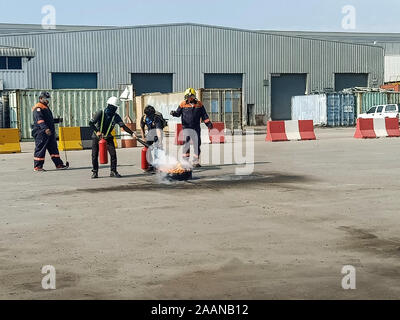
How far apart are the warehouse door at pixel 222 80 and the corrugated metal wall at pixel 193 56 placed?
1.95ft

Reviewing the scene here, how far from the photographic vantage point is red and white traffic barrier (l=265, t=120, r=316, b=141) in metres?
27.6

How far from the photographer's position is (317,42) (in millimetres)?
57094

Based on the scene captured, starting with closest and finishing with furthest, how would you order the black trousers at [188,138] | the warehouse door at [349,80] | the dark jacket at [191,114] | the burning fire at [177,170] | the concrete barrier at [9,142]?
the burning fire at [177,170]
the black trousers at [188,138]
the dark jacket at [191,114]
the concrete barrier at [9,142]
the warehouse door at [349,80]

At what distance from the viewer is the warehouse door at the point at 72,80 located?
168ft

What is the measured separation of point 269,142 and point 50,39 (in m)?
29.1

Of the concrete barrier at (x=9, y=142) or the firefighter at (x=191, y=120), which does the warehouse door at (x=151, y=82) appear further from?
the firefighter at (x=191, y=120)

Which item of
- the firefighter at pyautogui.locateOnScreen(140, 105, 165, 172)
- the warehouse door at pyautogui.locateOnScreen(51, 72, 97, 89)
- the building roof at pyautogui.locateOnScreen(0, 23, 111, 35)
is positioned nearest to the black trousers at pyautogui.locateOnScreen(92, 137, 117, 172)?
the firefighter at pyautogui.locateOnScreen(140, 105, 165, 172)

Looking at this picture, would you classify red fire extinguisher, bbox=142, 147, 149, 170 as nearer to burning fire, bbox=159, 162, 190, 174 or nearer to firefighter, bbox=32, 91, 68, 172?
burning fire, bbox=159, 162, 190, 174

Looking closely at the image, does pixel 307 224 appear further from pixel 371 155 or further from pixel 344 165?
pixel 371 155

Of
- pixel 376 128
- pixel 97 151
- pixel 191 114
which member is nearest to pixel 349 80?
pixel 376 128

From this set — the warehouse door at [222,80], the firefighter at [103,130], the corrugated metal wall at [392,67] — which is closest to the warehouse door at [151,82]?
the warehouse door at [222,80]

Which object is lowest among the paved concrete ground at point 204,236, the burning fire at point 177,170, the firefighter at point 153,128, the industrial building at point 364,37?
the paved concrete ground at point 204,236

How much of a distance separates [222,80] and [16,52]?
17.8 meters

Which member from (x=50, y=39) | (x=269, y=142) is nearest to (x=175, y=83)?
(x=50, y=39)
